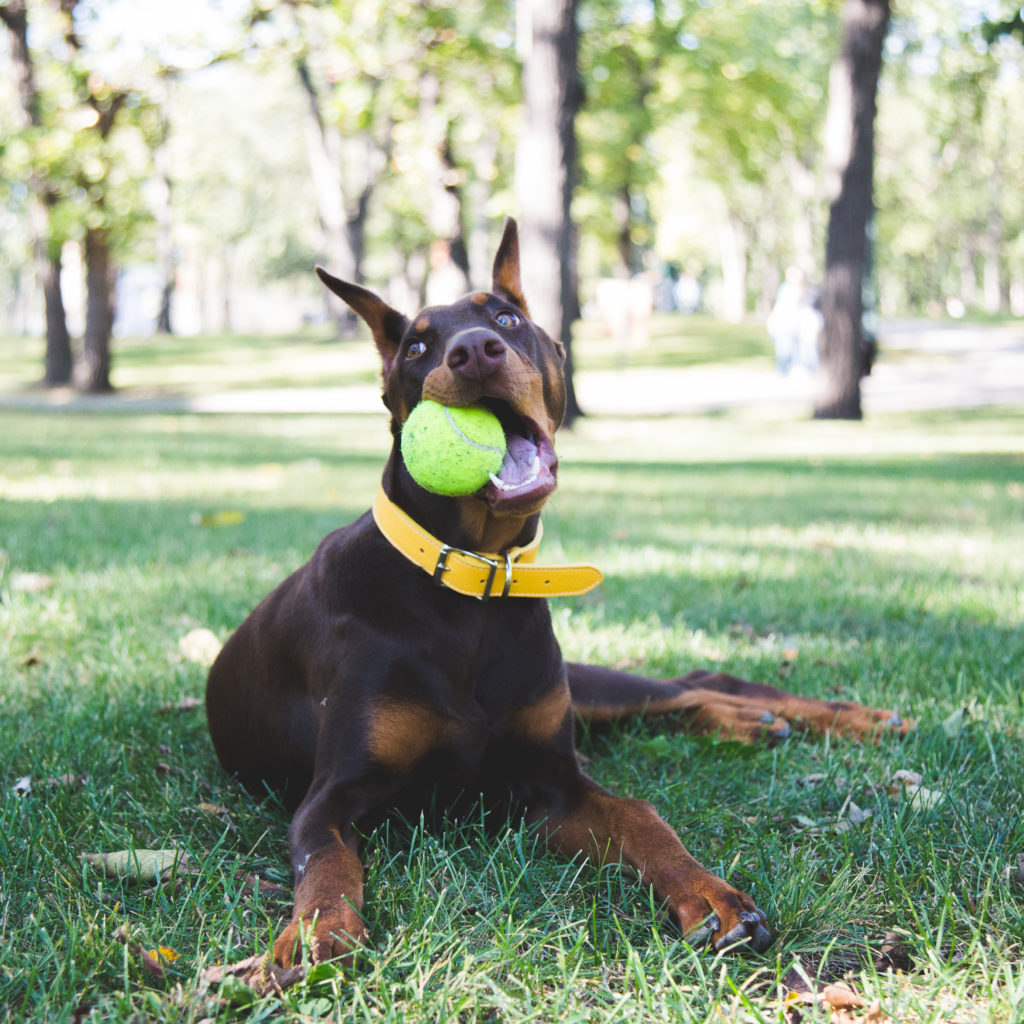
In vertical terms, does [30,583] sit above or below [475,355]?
below

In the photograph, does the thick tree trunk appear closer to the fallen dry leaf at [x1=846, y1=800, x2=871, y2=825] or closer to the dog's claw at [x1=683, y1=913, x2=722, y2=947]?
the fallen dry leaf at [x1=846, y1=800, x2=871, y2=825]

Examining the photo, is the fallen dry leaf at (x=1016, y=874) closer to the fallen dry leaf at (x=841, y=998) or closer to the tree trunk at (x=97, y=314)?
→ the fallen dry leaf at (x=841, y=998)

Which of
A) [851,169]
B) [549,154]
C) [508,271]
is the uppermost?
[851,169]

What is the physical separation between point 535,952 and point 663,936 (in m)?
0.29

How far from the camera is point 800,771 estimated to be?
10.3ft

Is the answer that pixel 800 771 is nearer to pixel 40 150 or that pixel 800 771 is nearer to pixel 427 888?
pixel 427 888

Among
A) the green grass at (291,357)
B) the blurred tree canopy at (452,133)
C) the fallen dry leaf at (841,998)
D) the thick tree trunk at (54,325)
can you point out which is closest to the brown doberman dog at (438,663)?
the fallen dry leaf at (841,998)

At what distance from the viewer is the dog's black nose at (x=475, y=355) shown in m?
2.54

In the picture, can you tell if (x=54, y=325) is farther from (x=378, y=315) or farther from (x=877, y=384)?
(x=378, y=315)

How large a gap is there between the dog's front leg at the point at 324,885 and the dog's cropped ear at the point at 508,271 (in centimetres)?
155

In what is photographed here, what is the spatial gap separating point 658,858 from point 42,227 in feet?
68.4

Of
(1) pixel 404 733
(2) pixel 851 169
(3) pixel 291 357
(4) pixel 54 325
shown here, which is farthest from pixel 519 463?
(3) pixel 291 357

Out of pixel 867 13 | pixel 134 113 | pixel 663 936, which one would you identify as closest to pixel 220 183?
pixel 134 113

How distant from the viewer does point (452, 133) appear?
61.7 feet
